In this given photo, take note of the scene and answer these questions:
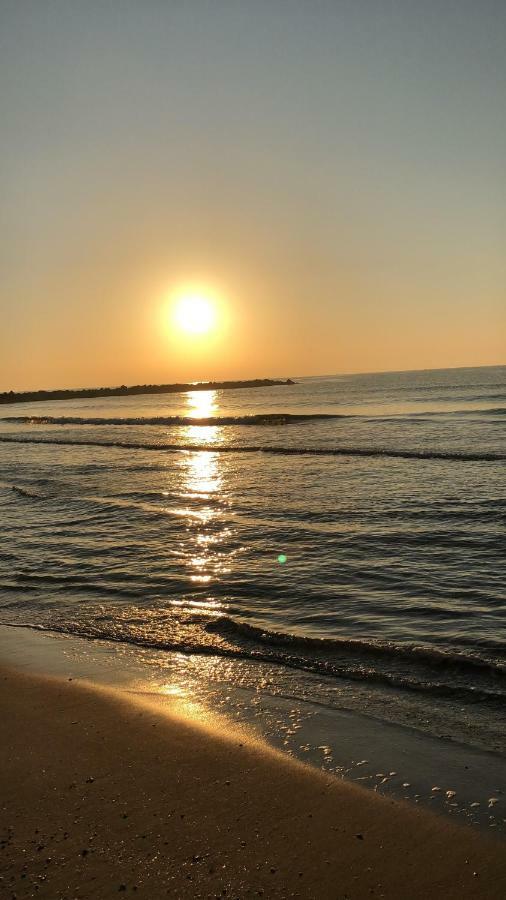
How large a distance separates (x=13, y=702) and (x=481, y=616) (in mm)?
6661

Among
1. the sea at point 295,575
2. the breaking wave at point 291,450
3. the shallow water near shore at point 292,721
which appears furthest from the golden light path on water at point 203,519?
the breaking wave at point 291,450

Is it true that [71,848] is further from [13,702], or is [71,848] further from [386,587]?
[386,587]

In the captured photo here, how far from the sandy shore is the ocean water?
1594 millimetres

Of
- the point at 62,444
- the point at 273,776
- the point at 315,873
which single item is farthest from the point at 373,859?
the point at 62,444

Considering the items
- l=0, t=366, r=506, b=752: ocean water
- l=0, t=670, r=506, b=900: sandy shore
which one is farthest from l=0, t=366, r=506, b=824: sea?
l=0, t=670, r=506, b=900: sandy shore

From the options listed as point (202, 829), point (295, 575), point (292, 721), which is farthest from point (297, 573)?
point (202, 829)

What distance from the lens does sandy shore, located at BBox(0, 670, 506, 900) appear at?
13.6 feet

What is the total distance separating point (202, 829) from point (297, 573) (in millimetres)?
7563

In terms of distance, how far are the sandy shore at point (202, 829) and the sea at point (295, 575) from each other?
4.80 ft

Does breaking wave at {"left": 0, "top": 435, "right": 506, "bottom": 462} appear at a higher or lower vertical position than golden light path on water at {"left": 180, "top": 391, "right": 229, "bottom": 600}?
higher

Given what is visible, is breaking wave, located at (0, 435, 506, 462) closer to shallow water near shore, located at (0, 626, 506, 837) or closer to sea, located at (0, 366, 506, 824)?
sea, located at (0, 366, 506, 824)

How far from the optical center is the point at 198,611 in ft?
33.7

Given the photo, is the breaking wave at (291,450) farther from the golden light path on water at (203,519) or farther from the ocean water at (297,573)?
the golden light path on water at (203,519)

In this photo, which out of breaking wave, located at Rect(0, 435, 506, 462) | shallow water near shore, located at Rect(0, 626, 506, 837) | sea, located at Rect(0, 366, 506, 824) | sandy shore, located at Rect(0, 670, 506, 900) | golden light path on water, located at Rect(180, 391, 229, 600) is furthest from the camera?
breaking wave, located at Rect(0, 435, 506, 462)
